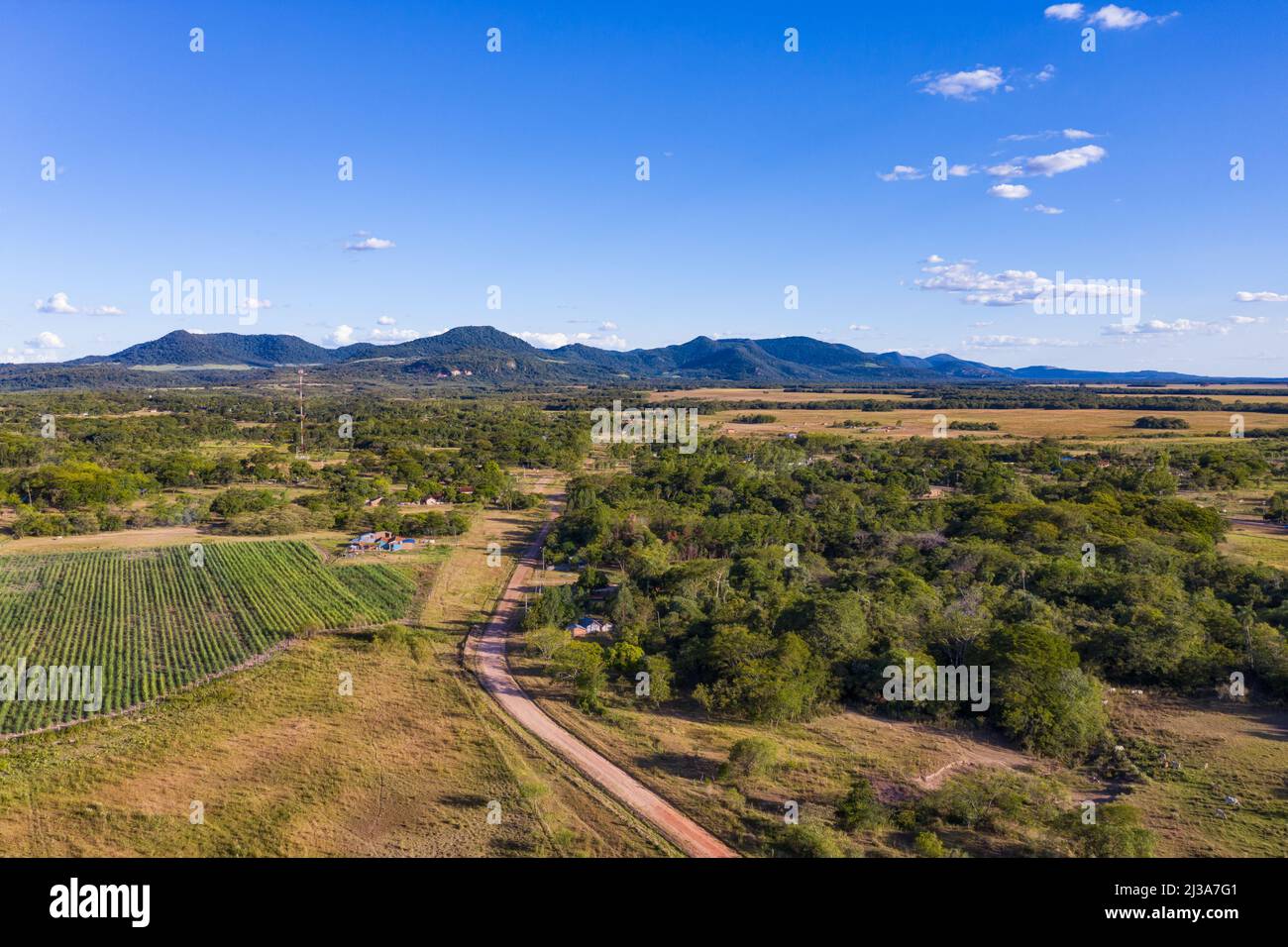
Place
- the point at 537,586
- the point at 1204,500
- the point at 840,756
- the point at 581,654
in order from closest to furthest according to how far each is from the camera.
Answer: the point at 840,756 < the point at 581,654 < the point at 537,586 < the point at 1204,500

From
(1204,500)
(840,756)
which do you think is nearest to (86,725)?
(840,756)

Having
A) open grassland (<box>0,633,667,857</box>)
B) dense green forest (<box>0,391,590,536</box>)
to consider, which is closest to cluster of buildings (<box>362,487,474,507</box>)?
dense green forest (<box>0,391,590,536</box>)

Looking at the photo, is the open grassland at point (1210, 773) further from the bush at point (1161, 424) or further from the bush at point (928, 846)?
the bush at point (1161, 424)

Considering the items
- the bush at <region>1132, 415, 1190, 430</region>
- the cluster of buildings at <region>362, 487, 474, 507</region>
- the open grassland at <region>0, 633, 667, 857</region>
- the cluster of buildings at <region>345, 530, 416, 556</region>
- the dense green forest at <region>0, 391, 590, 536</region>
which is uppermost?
the bush at <region>1132, 415, 1190, 430</region>

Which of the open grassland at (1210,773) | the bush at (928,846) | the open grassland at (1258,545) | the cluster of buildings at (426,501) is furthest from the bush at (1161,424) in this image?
the bush at (928,846)

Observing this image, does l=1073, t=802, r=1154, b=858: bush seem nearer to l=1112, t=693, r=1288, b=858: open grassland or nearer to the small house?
l=1112, t=693, r=1288, b=858: open grassland
